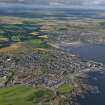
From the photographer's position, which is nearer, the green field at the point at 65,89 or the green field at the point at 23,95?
the green field at the point at 23,95

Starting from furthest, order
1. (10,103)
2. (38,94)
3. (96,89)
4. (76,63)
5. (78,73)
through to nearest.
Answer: (76,63), (78,73), (96,89), (38,94), (10,103)

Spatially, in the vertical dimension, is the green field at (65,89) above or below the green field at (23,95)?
below

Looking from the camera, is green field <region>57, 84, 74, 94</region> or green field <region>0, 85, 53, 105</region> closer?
green field <region>0, 85, 53, 105</region>

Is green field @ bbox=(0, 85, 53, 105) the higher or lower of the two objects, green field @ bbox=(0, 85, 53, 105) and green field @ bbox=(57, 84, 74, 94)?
the higher

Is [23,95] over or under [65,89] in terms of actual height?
over

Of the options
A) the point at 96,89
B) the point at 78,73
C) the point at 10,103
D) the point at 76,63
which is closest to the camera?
the point at 10,103

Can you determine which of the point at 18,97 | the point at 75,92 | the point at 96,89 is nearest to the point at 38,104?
the point at 18,97

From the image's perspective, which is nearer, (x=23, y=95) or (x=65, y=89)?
(x=23, y=95)

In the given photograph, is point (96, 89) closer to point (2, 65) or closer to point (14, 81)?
point (14, 81)
